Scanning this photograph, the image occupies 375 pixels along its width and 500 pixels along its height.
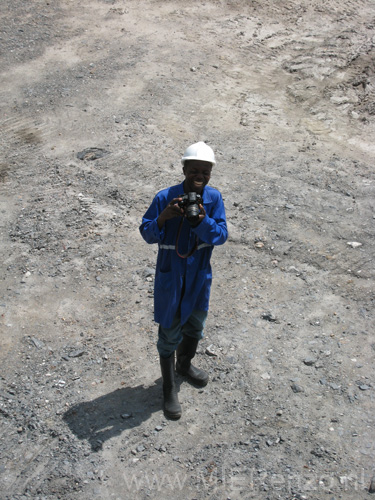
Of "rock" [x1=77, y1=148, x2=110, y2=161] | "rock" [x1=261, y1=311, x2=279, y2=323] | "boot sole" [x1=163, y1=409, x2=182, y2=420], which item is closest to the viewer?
"boot sole" [x1=163, y1=409, x2=182, y2=420]

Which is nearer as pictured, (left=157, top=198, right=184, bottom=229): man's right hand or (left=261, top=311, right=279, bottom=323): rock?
(left=157, top=198, right=184, bottom=229): man's right hand

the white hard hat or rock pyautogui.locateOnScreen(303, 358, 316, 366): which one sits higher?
the white hard hat

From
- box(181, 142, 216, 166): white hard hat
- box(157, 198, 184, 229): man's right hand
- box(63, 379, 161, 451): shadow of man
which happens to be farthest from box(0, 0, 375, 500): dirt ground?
box(181, 142, 216, 166): white hard hat

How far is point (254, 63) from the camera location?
910 cm

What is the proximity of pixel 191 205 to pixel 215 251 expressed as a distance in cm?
252

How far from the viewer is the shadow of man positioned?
3896 millimetres

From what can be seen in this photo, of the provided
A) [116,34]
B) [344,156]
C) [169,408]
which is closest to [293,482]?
[169,408]

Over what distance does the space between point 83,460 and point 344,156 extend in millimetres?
5174

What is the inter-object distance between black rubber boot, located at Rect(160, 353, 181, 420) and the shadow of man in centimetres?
12

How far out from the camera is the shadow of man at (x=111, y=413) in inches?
153

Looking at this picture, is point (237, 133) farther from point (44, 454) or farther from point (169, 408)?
point (44, 454)

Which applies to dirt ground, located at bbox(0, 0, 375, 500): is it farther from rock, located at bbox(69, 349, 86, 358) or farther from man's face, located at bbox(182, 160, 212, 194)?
man's face, located at bbox(182, 160, 212, 194)

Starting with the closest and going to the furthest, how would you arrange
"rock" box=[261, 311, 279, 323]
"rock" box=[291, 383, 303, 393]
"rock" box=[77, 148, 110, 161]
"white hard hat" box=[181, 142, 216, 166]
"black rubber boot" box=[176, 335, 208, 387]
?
"white hard hat" box=[181, 142, 216, 166] < "black rubber boot" box=[176, 335, 208, 387] < "rock" box=[291, 383, 303, 393] < "rock" box=[261, 311, 279, 323] < "rock" box=[77, 148, 110, 161]

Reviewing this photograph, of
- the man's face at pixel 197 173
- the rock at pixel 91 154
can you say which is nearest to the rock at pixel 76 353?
the man's face at pixel 197 173
